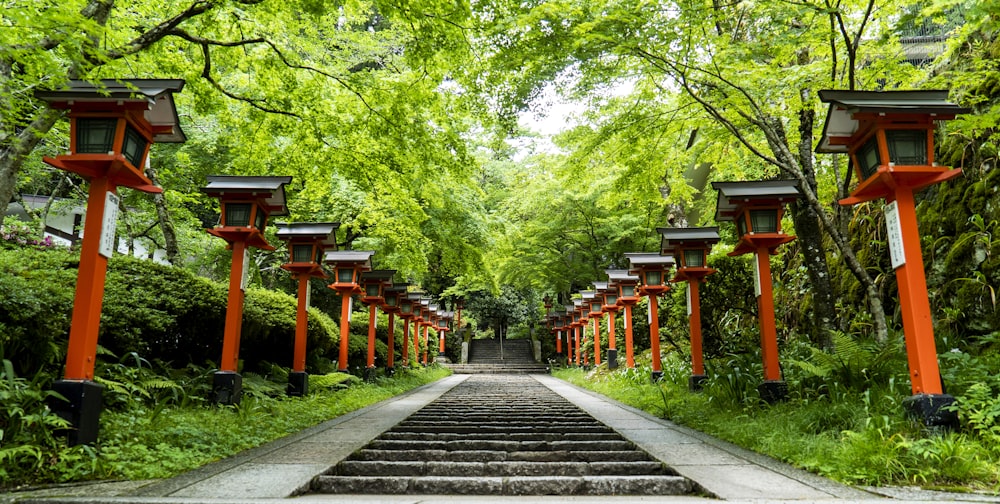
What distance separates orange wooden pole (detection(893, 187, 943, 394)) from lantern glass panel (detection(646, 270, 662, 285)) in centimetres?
756

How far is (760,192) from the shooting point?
7188 millimetres

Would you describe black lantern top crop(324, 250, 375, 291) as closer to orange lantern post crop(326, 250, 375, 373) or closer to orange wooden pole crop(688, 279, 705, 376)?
orange lantern post crop(326, 250, 375, 373)

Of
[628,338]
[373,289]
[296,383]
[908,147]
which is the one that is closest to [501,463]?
[908,147]

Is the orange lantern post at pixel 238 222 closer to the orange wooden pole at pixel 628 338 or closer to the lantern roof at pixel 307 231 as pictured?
the lantern roof at pixel 307 231

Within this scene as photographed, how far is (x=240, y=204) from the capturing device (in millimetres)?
7832

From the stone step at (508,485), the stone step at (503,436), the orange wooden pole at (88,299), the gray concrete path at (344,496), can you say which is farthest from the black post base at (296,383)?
the stone step at (508,485)

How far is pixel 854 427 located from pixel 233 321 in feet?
24.5

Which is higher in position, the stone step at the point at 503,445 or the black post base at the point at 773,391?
the black post base at the point at 773,391

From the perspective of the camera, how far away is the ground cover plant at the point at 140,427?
3.94 meters

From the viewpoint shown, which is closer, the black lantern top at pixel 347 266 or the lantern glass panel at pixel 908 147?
the lantern glass panel at pixel 908 147

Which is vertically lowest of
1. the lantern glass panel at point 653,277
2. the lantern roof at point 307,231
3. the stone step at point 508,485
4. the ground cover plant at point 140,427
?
the stone step at point 508,485

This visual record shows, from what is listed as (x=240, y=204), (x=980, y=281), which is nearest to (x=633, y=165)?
(x=980, y=281)

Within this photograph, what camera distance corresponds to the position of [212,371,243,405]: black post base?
7133mm

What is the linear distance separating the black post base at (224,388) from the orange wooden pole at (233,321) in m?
0.08
